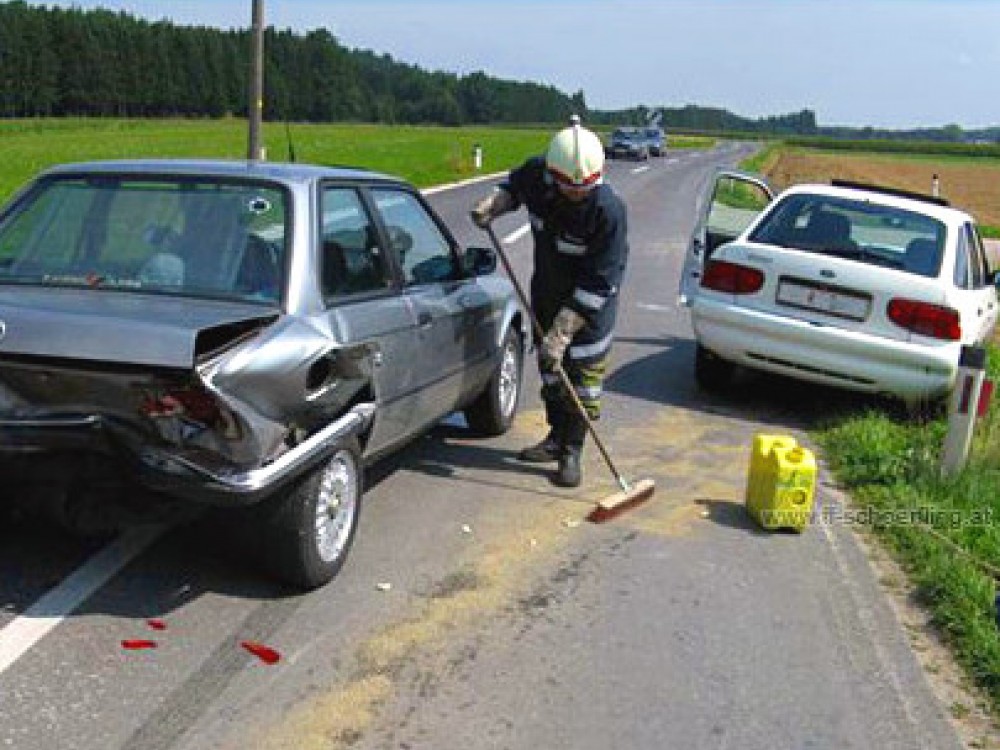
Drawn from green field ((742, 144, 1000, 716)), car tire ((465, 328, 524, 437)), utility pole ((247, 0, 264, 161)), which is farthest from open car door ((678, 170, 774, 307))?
Result: utility pole ((247, 0, 264, 161))

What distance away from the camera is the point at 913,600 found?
5078 millimetres

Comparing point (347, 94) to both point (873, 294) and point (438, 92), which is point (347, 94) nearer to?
point (438, 92)

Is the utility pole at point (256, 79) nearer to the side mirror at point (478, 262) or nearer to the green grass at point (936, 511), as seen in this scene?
the side mirror at point (478, 262)

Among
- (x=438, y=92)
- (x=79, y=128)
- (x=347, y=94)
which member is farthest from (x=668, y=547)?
(x=438, y=92)

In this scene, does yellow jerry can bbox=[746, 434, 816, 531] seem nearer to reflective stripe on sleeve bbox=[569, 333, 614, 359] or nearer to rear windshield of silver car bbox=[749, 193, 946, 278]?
reflective stripe on sleeve bbox=[569, 333, 614, 359]

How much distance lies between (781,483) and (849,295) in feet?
8.44

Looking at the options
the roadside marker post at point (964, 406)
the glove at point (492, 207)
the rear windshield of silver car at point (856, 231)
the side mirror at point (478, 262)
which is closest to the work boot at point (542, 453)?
the side mirror at point (478, 262)

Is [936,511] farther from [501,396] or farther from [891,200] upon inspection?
[891,200]

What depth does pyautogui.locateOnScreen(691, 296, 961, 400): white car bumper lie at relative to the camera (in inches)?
303

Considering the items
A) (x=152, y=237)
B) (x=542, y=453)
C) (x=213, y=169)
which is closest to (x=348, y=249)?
(x=213, y=169)

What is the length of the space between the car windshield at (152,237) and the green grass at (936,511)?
2.95 m

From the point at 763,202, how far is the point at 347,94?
319 ft

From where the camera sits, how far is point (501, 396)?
7.11m

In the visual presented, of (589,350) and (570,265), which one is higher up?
(570,265)
